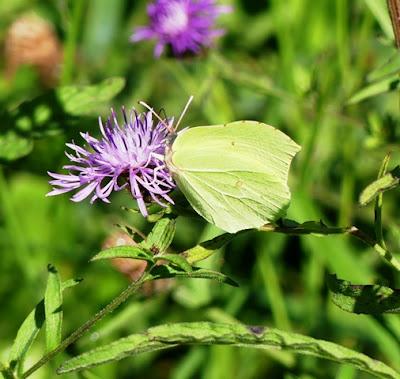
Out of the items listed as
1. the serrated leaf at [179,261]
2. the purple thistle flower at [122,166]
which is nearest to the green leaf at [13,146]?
the purple thistle flower at [122,166]

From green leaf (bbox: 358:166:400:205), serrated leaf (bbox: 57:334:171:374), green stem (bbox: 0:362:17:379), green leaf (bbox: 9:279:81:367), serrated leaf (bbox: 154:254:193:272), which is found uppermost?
green leaf (bbox: 358:166:400:205)

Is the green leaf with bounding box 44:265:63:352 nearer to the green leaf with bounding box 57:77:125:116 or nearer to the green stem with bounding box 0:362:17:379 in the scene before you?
the green stem with bounding box 0:362:17:379

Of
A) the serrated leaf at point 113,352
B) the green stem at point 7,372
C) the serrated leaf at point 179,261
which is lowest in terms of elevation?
the green stem at point 7,372

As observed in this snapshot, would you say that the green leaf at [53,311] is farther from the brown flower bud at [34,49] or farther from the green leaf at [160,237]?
the brown flower bud at [34,49]

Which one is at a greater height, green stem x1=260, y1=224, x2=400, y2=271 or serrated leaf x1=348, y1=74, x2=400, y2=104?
serrated leaf x1=348, y1=74, x2=400, y2=104

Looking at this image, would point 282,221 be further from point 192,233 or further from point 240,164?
point 192,233

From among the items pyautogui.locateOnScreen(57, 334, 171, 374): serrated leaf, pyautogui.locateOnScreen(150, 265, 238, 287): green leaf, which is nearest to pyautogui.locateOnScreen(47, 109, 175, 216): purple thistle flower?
pyautogui.locateOnScreen(150, 265, 238, 287): green leaf

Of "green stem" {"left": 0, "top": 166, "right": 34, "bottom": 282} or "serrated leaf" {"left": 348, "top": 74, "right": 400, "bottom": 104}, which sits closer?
"serrated leaf" {"left": 348, "top": 74, "right": 400, "bottom": 104}
